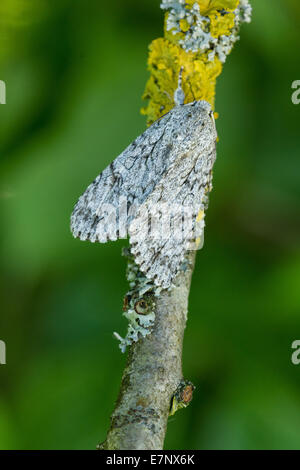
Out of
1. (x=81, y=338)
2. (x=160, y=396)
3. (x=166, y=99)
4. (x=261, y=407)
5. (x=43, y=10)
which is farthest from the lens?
(x=43, y=10)

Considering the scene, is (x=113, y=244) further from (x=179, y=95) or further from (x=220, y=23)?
(x=220, y=23)

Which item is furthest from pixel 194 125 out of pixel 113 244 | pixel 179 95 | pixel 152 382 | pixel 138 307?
pixel 113 244

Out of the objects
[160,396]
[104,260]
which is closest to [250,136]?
[104,260]

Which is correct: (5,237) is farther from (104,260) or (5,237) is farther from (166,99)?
(166,99)

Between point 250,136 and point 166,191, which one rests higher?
point 250,136

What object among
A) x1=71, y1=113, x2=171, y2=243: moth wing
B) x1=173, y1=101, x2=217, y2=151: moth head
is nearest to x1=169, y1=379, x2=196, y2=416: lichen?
x1=71, y1=113, x2=171, y2=243: moth wing

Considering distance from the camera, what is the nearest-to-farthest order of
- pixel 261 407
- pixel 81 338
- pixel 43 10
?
pixel 261 407 < pixel 81 338 < pixel 43 10
